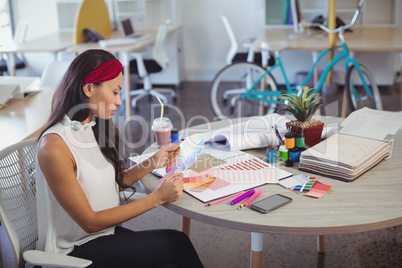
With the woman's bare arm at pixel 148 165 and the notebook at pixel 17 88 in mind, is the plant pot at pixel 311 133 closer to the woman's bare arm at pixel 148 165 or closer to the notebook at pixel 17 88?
the woman's bare arm at pixel 148 165

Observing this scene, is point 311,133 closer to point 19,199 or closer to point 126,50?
point 19,199

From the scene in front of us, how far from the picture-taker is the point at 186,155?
167cm

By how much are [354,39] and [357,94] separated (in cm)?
58

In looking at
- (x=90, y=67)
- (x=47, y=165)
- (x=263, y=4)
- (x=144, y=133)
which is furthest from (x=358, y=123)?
(x=263, y=4)

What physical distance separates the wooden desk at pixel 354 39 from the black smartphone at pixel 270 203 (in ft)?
9.17

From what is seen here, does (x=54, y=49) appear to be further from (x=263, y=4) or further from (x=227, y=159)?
(x=227, y=159)

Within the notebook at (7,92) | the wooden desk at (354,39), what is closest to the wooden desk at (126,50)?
the wooden desk at (354,39)

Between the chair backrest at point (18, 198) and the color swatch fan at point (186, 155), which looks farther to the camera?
the color swatch fan at point (186, 155)

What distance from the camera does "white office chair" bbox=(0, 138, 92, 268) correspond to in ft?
4.95

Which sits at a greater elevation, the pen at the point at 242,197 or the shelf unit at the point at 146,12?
the shelf unit at the point at 146,12

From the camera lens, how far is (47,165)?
1433 millimetres

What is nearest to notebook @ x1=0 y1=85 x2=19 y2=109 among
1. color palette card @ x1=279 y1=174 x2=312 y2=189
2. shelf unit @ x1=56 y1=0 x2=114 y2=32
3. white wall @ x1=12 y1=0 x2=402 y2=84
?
color palette card @ x1=279 y1=174 x2=312 y2=189

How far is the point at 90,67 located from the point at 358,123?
1.15 m

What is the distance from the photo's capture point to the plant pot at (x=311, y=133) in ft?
6.14
